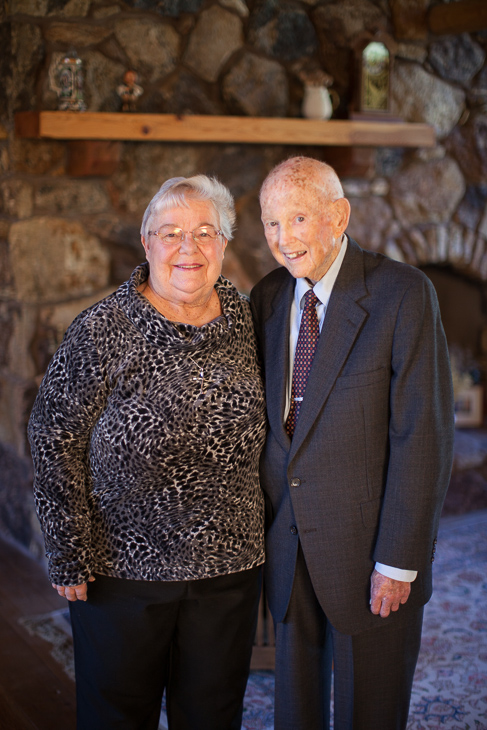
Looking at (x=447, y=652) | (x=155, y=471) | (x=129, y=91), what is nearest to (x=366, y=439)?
(x=155, y=471)

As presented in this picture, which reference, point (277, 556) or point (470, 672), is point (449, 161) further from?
point (277, 556)

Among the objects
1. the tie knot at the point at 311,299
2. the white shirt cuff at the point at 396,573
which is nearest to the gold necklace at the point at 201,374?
the tie knot at the point at 311,299

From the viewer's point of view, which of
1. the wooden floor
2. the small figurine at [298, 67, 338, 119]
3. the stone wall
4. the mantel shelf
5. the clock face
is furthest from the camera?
the clock face

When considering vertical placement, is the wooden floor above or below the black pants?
below

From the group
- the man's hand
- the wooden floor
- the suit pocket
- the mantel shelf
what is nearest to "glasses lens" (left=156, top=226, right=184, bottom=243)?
the suit pocket

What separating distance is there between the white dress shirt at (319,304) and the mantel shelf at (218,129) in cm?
132

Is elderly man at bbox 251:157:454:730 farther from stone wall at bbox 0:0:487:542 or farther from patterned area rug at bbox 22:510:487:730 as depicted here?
stone wall at bbox 0:0:487:542

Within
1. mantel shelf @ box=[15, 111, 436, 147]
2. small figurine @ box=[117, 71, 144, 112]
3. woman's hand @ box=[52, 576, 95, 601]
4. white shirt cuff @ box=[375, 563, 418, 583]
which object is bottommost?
woman's hand @ box=[52, 576, 95, 601]

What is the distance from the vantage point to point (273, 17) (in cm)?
301

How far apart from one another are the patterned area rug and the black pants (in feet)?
1.58

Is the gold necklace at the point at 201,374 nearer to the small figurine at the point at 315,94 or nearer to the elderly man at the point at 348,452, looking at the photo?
the elderly man at the point at 348,452

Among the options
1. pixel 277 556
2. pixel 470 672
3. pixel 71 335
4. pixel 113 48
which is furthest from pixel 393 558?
pixel 113 48

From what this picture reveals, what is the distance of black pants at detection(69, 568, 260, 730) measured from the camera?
5.14ft

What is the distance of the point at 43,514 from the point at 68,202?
63.2 inches
